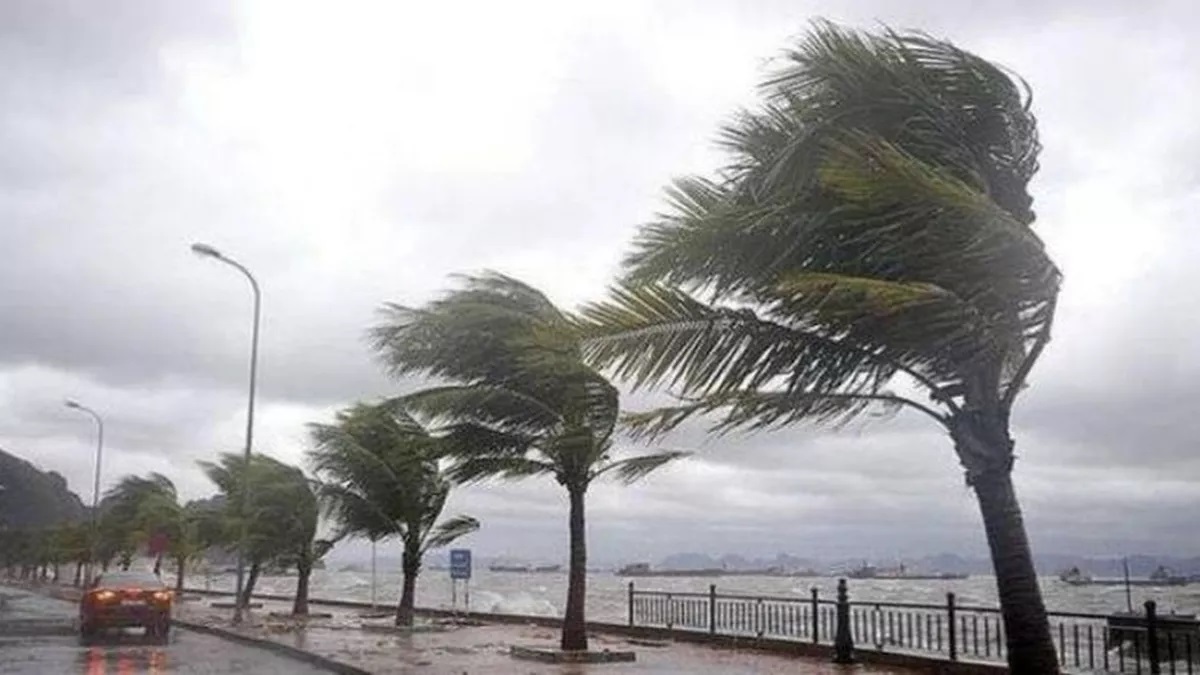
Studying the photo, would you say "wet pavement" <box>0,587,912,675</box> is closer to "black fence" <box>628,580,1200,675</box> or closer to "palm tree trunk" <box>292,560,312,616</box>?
"black fence" <box>628,580,1200,675</box>

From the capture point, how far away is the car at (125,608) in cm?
2842

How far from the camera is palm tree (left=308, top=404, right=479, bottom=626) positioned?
29.4 meters

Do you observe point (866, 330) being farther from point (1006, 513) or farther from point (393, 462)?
point (393, 462)

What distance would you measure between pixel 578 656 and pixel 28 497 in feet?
510

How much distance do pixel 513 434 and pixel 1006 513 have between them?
11.7 meters

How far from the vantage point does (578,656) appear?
63.1 ft

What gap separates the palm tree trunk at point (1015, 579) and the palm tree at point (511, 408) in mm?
9626

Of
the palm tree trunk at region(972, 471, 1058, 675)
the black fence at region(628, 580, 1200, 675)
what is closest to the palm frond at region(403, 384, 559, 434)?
the black fence at region(628, 580, 1200, 675)

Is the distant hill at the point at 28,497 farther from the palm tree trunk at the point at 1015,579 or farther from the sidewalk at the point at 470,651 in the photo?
the palm tree trunk at the point at 1015,579

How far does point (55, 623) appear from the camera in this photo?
3416 cm

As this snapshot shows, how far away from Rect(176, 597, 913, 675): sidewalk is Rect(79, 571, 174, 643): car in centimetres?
172

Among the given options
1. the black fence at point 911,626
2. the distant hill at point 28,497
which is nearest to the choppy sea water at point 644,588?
the black fence at point 911,626

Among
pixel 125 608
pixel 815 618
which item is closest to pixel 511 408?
pixel 815 618

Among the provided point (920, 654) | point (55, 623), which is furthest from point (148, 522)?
point (920, 654)
